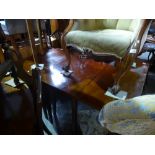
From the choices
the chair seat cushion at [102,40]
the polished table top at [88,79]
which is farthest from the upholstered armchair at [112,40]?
the polished table top at [88,79]

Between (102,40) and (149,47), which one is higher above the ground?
(102,40)

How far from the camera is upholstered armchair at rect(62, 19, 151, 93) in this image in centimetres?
103

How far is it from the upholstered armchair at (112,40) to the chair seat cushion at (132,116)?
670 millimetres

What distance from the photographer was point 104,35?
1.15 metres

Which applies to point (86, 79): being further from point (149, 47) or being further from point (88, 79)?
point (149, 47)

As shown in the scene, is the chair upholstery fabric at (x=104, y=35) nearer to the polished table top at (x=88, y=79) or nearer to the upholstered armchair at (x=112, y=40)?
the upholstered armchair at (x=112, y=40)

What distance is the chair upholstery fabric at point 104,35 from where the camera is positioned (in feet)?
3.50

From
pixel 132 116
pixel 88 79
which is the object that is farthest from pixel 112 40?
pixel 132 116

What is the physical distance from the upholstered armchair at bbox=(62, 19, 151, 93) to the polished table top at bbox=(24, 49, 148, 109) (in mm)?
132

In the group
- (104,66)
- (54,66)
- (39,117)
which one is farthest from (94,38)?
(39,117)

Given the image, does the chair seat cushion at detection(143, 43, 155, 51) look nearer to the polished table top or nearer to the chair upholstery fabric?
the polished table top

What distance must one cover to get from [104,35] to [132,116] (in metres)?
0.88

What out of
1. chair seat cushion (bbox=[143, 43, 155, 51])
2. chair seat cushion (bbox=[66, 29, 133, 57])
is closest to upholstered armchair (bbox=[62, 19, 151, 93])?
chair seat cushion (bbox=[66, 29, 133, 57])
